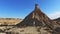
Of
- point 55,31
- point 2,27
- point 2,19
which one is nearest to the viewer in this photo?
point 55,31

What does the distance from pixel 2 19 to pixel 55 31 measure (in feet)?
83.4

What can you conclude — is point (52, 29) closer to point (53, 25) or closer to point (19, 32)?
point (53, 25)

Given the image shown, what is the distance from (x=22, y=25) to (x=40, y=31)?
10.9 ft

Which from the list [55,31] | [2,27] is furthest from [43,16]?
[2,27]

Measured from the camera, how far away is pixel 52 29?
2198 cm

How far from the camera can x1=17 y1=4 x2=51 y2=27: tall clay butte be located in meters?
23.1

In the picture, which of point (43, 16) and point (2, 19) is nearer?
Answer: point (43, 16)

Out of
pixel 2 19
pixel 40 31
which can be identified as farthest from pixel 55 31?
pixel 2 19

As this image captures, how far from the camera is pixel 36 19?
77.4 feet

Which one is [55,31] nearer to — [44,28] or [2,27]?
[44,28]

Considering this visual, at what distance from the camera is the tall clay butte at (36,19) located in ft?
75.9

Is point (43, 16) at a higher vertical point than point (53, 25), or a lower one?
higher

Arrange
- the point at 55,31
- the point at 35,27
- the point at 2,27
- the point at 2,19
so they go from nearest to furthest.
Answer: the point at 55,31 < the point at 35,27 < the point at 2,27 < the point at 2,19

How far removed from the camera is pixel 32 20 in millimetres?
23719
